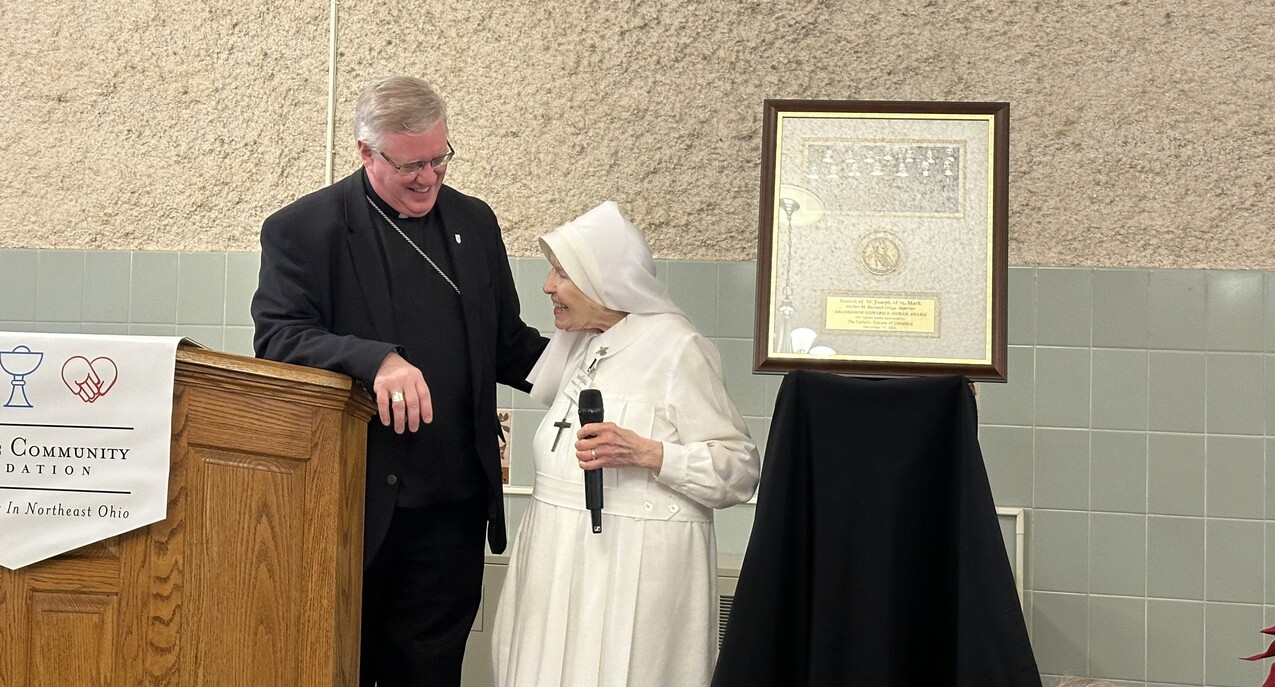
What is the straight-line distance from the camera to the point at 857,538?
2506 mm

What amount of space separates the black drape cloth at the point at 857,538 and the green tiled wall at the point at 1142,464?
1.34m

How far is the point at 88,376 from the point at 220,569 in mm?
426

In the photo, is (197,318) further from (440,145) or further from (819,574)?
(819,574)

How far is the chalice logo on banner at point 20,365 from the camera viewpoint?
6.92ft

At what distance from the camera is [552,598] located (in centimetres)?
257

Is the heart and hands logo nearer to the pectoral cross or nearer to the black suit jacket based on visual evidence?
the black suit jacket

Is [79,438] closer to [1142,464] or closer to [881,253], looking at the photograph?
[881,253]

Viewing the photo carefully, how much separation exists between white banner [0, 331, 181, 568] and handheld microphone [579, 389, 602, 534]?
0.84 m

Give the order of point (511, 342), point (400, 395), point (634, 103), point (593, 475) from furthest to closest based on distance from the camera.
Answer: point (634, 103) → point (511, 342) → point (593, 475) → point (400, 395)

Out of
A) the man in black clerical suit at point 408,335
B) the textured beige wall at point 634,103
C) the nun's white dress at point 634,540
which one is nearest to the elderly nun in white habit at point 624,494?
the nun's white dress at point 634,540

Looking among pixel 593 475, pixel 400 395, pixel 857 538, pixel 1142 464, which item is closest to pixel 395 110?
pixel 400 395

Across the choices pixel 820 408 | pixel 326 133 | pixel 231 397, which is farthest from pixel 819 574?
pixel 326 133

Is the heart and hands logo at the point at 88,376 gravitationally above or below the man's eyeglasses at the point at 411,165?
below

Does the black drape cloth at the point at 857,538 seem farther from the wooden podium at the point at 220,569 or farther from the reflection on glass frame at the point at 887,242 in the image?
the wooden podium at the point at 220,569
